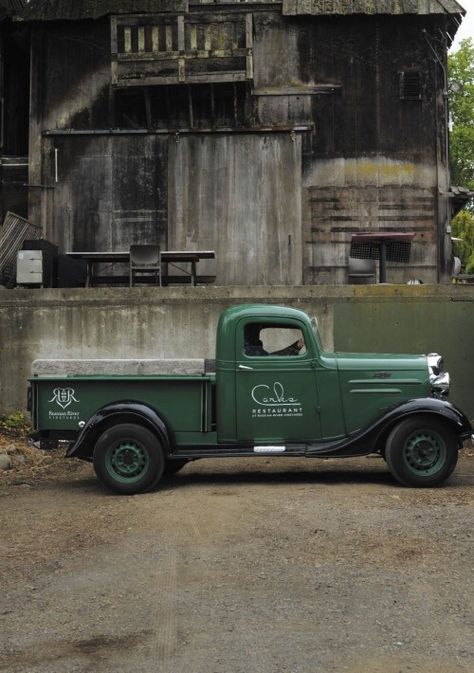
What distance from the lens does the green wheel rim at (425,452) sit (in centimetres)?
796

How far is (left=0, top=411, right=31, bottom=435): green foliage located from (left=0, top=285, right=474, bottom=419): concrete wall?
0.46 ft

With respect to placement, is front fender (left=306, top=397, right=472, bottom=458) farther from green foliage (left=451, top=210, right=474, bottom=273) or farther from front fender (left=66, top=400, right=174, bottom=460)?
green foliage (left=451, top=210, right=474, bottom=273)

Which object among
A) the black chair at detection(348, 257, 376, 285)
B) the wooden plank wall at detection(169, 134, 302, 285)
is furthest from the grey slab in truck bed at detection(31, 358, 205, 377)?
the black chair at detection(348, 257, 376, 285)

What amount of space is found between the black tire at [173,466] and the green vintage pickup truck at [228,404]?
16.9 inches

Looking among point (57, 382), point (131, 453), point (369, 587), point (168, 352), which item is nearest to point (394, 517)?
point (369, 587)

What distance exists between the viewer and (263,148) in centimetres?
1614

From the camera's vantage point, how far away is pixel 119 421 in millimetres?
8133

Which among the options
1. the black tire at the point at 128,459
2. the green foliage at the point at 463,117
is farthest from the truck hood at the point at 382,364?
the green foliage at the point at 463,117

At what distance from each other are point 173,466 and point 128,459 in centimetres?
114

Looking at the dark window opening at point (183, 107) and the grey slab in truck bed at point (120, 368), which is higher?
the dark window opening at point (183, 107)

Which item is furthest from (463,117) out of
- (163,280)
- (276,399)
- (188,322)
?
(276,399)

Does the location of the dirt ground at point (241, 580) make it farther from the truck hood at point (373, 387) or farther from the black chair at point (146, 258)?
the black chair at point (146, 258)

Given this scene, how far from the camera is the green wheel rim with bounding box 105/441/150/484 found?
8055mm

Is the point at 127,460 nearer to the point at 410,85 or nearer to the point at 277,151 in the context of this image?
the point at 277,151
